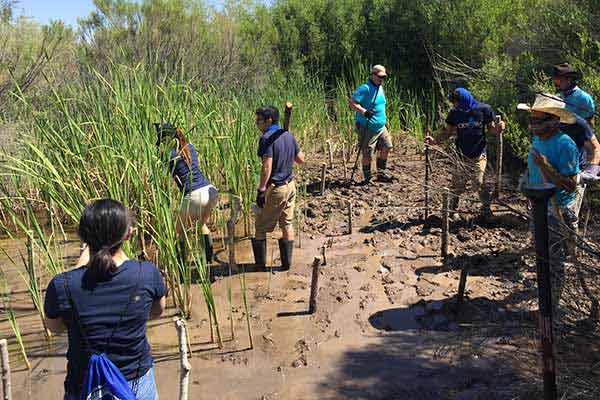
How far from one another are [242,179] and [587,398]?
171 inches

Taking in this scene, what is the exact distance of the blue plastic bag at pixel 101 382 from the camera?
7.80 ft

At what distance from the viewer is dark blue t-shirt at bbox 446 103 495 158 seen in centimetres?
653

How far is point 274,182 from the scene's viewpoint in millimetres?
5539

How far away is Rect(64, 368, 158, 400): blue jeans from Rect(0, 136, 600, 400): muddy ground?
133cm

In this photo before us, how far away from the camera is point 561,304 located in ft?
11.3

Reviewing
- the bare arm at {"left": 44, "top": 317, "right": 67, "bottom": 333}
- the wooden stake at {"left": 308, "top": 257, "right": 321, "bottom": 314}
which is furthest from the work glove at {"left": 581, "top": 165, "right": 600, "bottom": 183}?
the bare arm at {"left": 44, "top": 317, "right": 67, "bottom": 333}

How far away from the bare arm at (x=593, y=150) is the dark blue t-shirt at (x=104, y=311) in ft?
10.1

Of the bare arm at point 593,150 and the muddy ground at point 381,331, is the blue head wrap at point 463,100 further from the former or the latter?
the bare arm at point 593,150

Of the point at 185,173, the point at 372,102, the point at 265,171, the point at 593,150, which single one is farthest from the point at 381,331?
the point at 372,102

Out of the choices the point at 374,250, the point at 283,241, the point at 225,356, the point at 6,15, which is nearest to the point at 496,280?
the point at 374,250

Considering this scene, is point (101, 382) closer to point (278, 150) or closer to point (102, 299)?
point (102, 299)

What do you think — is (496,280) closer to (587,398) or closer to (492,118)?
(492,118)

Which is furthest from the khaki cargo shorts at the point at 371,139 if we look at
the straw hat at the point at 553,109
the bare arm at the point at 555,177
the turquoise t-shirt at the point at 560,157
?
the bare arm at the point at 555,177

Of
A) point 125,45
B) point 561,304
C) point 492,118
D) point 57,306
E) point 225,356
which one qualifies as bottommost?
point 225,356
